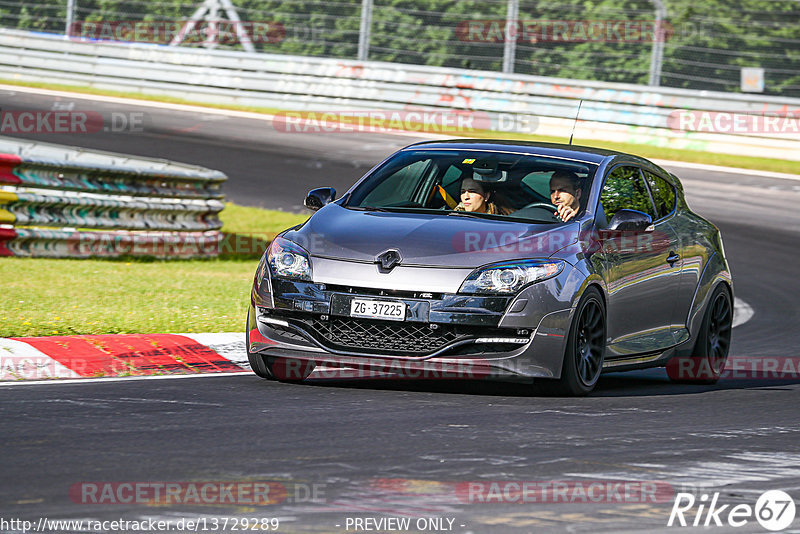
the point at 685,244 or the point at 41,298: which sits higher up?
the point at 685,244

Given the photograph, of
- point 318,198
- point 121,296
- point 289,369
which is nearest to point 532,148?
point 318,198

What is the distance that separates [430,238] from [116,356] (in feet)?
7.18

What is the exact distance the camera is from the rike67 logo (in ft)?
17.9

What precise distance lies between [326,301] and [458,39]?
19122 millimetres

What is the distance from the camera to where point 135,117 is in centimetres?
2689

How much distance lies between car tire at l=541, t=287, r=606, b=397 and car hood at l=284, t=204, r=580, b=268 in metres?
0.40

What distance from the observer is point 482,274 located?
8.04 m

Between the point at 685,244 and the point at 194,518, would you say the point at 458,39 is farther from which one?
the point at 194,518

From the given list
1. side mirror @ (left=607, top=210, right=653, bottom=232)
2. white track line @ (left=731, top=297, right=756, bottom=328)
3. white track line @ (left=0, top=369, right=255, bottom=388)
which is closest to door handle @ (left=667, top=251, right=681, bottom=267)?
side mirror @ (left=607, top=210, right=653, bottom=232)

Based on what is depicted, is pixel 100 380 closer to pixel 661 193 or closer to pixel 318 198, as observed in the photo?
pixel 318 198

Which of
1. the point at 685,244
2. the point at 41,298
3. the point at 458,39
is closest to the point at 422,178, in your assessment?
the point at 685,244

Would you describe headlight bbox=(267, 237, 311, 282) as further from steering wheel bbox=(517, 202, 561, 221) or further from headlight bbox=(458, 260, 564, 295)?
steering wheel bbox=(517, 202, 561, 221)

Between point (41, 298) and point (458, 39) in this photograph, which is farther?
point (458, 39)

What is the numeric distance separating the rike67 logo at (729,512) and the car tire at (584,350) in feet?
8.00
